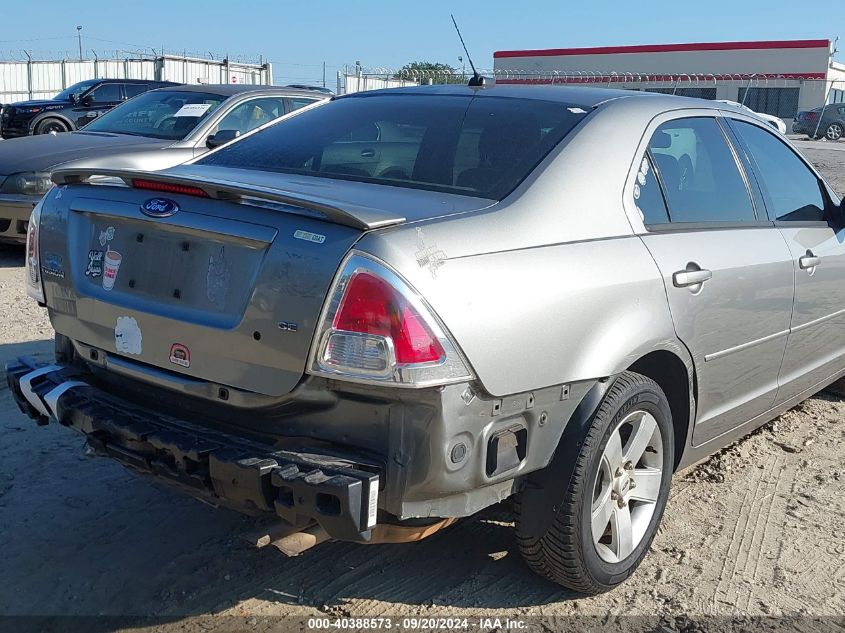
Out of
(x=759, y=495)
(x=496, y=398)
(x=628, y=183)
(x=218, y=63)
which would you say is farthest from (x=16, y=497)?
(x=218, y=63)

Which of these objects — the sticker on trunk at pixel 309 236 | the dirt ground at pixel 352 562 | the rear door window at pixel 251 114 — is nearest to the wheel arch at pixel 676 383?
the dirt ground at pixel 352 562

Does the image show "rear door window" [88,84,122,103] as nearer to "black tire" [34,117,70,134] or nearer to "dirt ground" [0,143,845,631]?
"black tire" [34,117,70,134]

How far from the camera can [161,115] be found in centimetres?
878

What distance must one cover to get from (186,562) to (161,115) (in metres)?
6.37

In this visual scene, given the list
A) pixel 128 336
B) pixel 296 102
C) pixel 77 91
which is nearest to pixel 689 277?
pixel 128 336

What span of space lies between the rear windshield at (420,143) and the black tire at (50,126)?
15.3 meters

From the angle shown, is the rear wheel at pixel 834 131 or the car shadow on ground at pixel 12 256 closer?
the car shadow on ground at pixel 12 256

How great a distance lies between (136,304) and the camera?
2885mm

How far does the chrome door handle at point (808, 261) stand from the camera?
4.05 meters

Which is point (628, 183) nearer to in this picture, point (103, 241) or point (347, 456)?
point (347, 456)

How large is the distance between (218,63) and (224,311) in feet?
84.3

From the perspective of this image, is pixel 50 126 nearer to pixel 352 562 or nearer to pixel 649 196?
pixel 352 562

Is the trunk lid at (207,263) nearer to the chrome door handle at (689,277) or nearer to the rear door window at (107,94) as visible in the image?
the chrome door handle at (689,277)

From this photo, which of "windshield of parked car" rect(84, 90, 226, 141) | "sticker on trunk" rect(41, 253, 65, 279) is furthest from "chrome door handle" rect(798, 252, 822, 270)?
"windshield of parked car" rect(84, 90, 226, 141)
